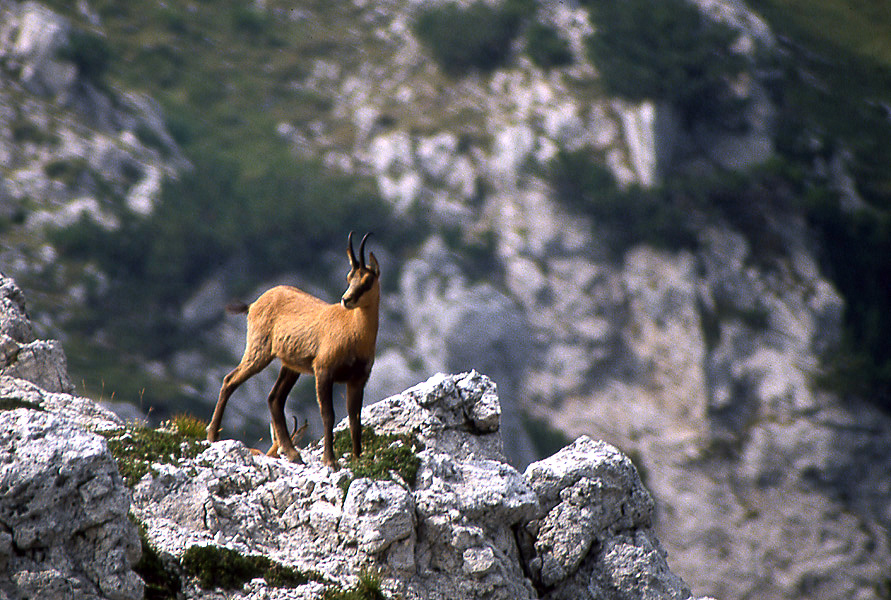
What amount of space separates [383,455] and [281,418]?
1886 millimetres

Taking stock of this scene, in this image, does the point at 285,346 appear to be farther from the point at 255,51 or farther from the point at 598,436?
the point at 255,51

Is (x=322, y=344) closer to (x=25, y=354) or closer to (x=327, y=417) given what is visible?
(x=327, y=417)

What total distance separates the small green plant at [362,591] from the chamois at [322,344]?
2.39m

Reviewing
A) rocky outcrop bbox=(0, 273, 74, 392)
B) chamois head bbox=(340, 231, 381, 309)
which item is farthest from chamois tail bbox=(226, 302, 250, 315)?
rocky outcrop bbox=(0, 273, 74, 392)

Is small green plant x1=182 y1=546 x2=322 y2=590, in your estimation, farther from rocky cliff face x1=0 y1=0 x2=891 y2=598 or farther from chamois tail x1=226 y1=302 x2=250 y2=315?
rocky cliff face x1=0 y1=0 x2=891 y2=598

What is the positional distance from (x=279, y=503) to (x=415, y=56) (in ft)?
312

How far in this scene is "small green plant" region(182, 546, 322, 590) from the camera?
10.7 m

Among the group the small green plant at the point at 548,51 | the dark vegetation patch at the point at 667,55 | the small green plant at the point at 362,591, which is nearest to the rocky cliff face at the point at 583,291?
the small green plant at the point at 548,51

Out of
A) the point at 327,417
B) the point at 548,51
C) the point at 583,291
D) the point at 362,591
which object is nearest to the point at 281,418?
the point at 327,417

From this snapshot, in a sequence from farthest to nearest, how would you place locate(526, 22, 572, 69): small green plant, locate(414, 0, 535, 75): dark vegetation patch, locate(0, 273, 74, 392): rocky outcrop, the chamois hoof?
locate(414, 0, 535, 75): dark vegetation patch
locate(526, 22, 572, 69): small green plant
locate(0, 273, 74, 392): rocky outcrop
the chamois hoof

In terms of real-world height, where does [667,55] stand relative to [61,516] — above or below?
below

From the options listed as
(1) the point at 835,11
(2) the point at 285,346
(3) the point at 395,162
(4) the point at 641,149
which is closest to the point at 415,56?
(3) the point at 395,162

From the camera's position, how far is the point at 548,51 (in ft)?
322

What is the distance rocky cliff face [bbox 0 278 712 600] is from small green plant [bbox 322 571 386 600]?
0.45 ft
